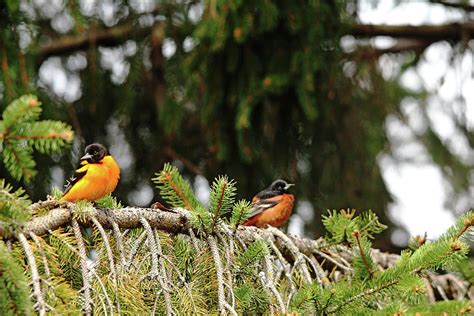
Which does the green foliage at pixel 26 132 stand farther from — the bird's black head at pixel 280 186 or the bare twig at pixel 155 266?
the bird's black head at pixel 280 186

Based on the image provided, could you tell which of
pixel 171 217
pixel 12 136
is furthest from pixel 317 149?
pixel 12 136

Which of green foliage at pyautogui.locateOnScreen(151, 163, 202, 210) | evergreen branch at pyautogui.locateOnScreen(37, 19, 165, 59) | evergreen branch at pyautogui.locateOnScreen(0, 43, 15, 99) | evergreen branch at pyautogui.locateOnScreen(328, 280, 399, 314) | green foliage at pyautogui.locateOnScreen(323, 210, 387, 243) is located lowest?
evergreen branch at pyautogui.locateOnScreen(328, 280, 399, 314)

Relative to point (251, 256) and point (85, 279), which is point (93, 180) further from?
point (85, 279)

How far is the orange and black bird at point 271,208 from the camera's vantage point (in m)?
6.53

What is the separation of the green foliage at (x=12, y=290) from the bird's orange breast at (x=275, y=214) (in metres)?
4.21

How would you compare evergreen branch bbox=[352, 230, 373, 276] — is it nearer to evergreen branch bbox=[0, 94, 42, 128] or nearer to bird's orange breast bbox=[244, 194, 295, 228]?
evergreen branch bbox=[0, 94, 42, 128]

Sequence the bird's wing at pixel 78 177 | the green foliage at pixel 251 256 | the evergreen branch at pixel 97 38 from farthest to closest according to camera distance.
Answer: the evergreen branch at pixel 97 38 < the bird's wing at pixel 78 177 < the green foliage at pixel 251 256

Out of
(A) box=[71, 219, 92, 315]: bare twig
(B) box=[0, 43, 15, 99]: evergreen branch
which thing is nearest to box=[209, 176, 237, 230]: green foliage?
(A) box=[71, 219, 92, 315]: bare twig

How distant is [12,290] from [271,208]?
4.29 metres

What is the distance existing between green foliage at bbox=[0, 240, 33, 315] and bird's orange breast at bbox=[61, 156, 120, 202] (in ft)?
5.91

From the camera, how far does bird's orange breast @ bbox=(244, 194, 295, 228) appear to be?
6547 millimetres

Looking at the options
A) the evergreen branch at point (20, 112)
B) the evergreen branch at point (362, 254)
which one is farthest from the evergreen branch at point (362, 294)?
the evergreen branch at point (20, 112)

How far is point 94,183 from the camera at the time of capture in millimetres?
4312

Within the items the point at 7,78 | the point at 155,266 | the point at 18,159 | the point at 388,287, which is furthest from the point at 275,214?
the point at 18,159
